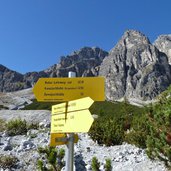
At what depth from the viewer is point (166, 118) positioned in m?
7.29

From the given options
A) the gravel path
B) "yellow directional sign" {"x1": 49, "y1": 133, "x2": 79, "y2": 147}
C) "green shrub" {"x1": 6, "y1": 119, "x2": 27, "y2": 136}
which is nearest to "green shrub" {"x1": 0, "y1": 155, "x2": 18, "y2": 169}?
the gravel path

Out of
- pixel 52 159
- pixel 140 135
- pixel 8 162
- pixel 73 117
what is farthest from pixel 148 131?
pixel 73 117

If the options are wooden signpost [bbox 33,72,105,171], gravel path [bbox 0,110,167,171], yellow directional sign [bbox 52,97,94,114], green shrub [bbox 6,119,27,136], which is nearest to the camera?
yellow directional sign [bbox 52,97,94,114]

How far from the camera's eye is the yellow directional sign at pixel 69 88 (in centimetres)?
530

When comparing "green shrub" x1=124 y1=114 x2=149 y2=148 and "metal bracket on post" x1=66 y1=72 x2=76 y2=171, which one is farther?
"green shrub" x1=124 y1=114 x2=149 y2=148

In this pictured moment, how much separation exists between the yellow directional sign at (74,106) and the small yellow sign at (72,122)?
0.06 m

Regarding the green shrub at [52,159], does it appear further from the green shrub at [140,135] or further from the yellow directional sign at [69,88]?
the green shrub at [140,135]

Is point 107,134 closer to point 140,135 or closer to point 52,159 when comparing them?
point 140,135

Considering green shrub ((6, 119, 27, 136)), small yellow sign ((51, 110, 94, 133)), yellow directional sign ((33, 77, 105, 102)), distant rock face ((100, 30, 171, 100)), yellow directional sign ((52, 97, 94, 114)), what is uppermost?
distant rock face ((100, 30, 171, 100))

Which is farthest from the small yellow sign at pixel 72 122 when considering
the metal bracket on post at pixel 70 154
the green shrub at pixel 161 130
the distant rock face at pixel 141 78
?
the distant rock face at pixel 141 78

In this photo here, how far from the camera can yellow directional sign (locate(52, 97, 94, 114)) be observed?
4.89 meters

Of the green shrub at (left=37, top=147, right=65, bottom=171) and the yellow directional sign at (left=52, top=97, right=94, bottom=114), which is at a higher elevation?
the yellow directional sign at (left=52, top=97, right=94, bottom=114)

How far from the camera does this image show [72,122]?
199 inches

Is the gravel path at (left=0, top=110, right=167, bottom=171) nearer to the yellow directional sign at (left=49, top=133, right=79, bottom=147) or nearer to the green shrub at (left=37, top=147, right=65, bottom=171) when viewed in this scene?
the green shrub at (left=37, top=147, right=65, bottom=171)
